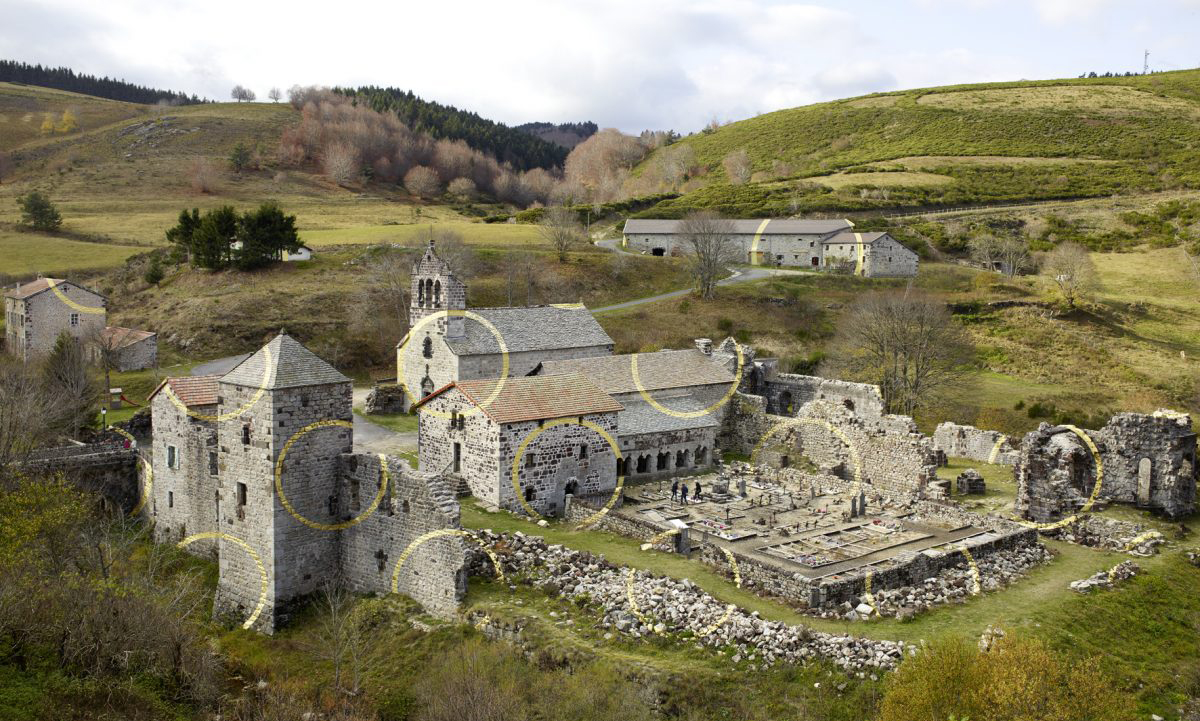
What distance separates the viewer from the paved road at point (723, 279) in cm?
7300

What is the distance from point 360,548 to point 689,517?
11392 mm

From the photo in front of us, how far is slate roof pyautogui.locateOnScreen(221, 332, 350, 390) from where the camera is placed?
22.3 meters

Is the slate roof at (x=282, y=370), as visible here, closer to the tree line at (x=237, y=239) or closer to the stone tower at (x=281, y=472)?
the stone tower at (x=281, y=472)

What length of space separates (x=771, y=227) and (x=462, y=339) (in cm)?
5595

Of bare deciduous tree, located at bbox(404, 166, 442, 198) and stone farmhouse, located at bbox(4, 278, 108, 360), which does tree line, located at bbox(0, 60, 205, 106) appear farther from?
stone farmhouse, located at bbox(4, 278, 108, 360)

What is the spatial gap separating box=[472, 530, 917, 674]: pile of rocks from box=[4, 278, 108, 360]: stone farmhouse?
39.0 metres

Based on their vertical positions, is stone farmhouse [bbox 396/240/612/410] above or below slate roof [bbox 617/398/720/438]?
above

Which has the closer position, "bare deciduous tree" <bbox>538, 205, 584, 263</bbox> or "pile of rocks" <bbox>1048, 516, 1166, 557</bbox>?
"pile of rocks" <bbox>1048, 516, 1166, 557</bbox>

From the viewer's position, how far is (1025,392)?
2037 inches

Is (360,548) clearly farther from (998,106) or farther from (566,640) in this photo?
(998,106)

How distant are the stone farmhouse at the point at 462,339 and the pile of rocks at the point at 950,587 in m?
24.9
